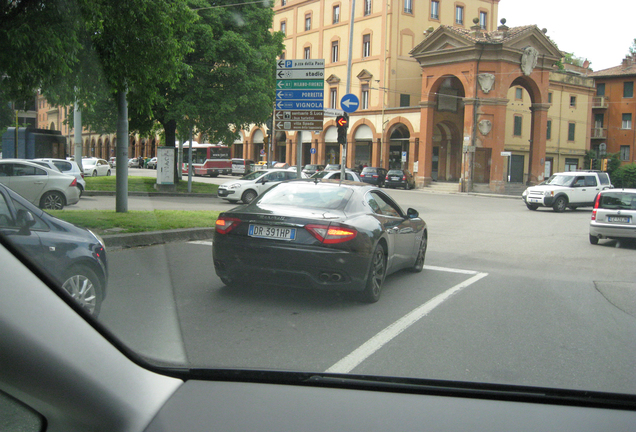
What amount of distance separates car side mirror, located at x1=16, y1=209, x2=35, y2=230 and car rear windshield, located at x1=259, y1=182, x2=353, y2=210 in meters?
4.62

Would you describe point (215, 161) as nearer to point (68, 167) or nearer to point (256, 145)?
point (256, 145)

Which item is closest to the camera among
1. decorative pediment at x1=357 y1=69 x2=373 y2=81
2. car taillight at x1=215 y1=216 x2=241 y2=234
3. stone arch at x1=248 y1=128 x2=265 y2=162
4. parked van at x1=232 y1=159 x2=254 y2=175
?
car taillight at x1=215 y1=216 x2=241 y2=234

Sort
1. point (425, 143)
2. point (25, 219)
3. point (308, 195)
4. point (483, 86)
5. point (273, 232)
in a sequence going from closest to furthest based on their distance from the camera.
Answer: point (25, 219) < point (273, 232) < point (308, 195) < point (483, 86) < point (425, 143)

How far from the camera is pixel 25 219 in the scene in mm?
1631

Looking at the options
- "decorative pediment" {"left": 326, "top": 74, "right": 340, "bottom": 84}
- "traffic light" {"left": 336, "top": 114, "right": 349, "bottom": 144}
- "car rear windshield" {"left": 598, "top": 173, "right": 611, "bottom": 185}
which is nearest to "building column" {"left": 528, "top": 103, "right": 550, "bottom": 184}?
"decorative pediment" {"left": 326, "top": 74, "right": 340, "bottom": 84}

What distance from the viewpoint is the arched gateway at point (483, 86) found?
4091cm

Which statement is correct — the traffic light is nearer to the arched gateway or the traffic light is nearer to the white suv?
the white suv

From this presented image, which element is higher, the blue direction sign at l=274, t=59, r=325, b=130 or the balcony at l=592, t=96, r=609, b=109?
the blue direction sign at l=274, t=59, r=325, b=130

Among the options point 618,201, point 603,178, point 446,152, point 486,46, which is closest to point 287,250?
point 618,201

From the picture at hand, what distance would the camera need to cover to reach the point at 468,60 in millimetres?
41469

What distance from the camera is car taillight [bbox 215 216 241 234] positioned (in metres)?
5.91

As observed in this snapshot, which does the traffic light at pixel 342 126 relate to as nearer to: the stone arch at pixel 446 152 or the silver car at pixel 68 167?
the silver car at pixel 68 167

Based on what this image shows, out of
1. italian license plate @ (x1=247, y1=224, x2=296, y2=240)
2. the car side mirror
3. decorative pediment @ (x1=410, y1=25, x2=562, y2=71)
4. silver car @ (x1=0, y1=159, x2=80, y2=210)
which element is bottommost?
italian license plate @ (x1=247, y1=224, x2=296, y2=240)

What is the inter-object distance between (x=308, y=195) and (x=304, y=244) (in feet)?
3.36
